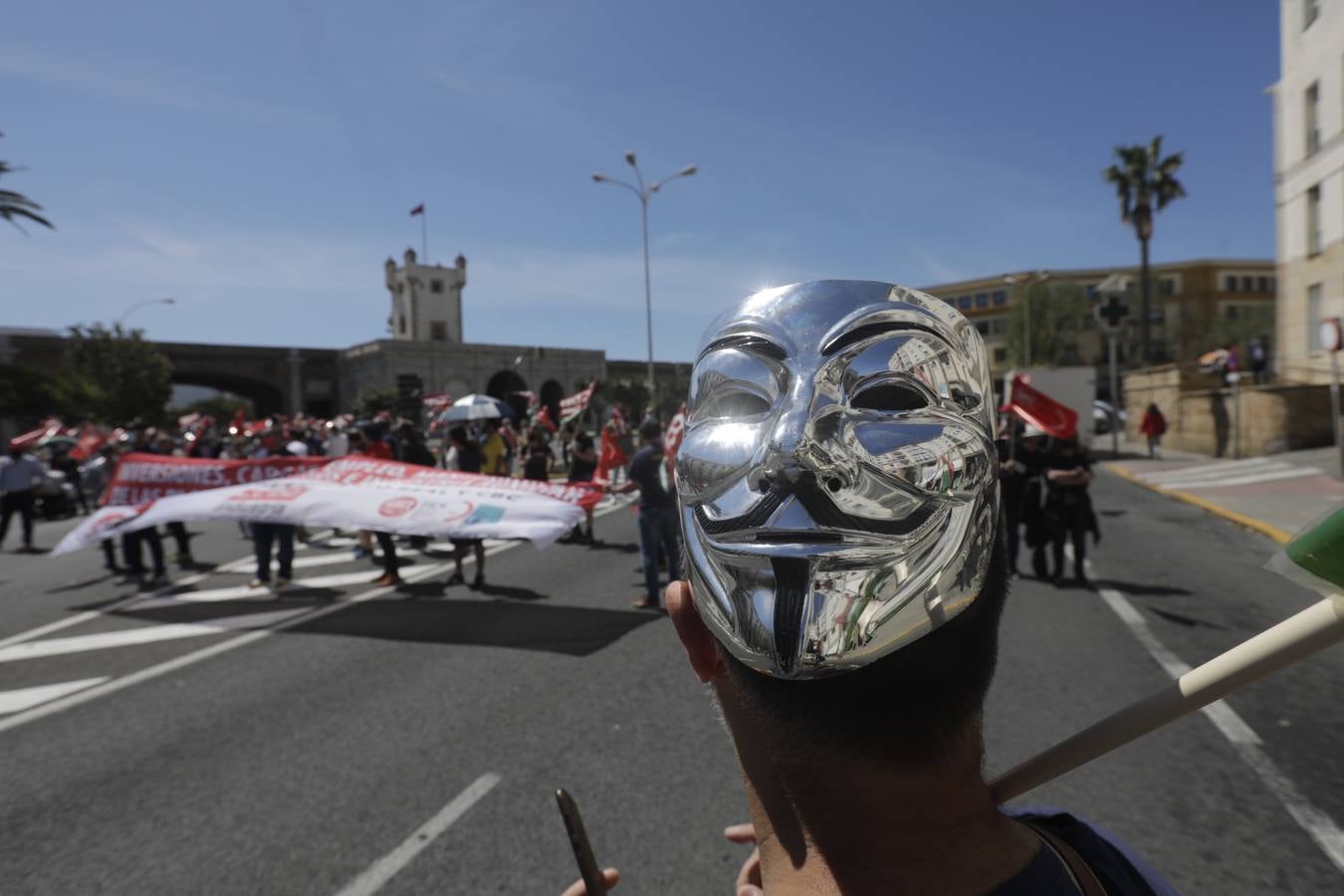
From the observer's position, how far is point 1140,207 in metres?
39.3

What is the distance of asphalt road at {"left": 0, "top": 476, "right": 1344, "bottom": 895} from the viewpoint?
3596mm

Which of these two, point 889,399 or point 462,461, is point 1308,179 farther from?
point 889,399

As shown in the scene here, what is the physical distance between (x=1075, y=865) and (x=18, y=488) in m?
17.9

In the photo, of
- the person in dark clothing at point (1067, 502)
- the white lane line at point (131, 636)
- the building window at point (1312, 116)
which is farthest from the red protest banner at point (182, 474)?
the building window at point (1312, 116)

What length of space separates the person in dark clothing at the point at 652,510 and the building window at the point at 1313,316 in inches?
1068

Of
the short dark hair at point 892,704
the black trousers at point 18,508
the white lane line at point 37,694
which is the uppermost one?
the short dark hair at point 892,704

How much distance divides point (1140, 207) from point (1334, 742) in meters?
42.3

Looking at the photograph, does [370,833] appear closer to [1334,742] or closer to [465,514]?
[465,514]

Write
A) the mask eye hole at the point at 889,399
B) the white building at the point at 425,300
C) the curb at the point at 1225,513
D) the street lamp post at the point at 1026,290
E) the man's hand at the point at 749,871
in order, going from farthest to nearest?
1. the white building at the point at 425,300
2. the street lamp post at the point at 1026,290
3. the curb at the point at 1225,513
4. the man's hand at the point at 749,871
5. the mask eye hole at the point at 889,399

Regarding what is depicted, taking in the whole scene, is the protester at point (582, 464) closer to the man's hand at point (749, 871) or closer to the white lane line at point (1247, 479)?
the man's hand at point (749, 871)

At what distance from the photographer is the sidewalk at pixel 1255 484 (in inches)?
527

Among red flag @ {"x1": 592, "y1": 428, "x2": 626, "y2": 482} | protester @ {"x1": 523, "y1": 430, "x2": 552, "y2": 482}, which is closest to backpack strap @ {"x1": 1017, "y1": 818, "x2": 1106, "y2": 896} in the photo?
red flag @ {"x1": 592, "y1": 428, "x2": 626, "y2": 482}

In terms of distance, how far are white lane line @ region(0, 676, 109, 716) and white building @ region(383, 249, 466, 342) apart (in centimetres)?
7263

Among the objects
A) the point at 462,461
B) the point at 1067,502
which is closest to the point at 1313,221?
the point at 1067,502
